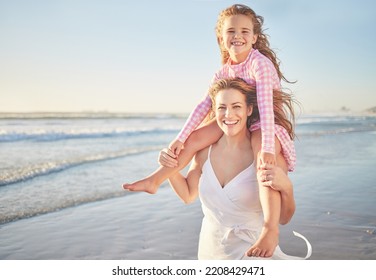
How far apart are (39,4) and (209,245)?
3.05m

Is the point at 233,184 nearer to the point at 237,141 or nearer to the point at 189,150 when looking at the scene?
the point at 237,141

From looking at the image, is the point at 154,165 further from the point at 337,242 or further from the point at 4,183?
the point at 337,242

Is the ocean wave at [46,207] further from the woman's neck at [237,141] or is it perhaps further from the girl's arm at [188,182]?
the woman's neck at [237,141]

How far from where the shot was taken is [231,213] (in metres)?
2.26

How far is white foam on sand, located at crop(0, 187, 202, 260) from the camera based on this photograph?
3.18 meters

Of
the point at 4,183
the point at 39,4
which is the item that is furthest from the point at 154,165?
the point at 39,4

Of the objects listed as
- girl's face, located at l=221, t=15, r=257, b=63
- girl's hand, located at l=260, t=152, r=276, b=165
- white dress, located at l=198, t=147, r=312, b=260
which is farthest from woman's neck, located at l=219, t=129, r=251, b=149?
girl's face, located at l=221, t=15, r=257, b=63

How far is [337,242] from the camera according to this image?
3176mm

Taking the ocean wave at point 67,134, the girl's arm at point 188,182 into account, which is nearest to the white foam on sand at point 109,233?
the girl's arm at point 188,182

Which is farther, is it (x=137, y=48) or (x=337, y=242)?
(x=137, y=48)

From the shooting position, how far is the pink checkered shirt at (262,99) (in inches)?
86.7

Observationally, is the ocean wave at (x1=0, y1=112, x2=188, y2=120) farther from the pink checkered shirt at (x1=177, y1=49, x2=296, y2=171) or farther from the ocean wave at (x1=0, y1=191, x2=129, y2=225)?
the pink checkered shirt at (x1=177, y1=49, x2=296, y2=171)

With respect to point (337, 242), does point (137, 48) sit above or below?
above

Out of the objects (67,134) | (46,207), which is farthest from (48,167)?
(67,134)
